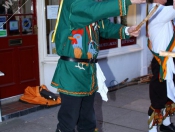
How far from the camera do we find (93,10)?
3.25 m

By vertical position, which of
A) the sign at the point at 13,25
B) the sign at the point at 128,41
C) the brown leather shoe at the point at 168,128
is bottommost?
the brown leather shoe at the point at 168,128

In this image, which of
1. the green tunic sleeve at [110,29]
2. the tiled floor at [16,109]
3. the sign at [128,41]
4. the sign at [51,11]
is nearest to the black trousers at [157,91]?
the green tunic sleeve at [110,29]

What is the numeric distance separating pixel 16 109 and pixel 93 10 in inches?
133

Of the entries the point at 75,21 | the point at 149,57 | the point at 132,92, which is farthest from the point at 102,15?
the point at 149,57

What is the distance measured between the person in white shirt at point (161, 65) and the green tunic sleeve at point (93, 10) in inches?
59.0

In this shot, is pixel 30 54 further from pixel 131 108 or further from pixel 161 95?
pixel 161 95

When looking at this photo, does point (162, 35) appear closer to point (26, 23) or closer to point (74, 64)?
point (74, 64)

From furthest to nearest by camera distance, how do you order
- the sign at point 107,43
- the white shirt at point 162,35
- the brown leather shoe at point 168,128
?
the sign at point 107,43, the brown leather shoe at point 168,128, the white shirt at point 162,35

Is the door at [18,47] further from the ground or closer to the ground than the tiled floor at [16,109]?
further from the ground

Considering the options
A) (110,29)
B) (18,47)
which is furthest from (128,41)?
(110,29)

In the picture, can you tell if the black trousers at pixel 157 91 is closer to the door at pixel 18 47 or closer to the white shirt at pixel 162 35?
the white shirt at pixel 162 35

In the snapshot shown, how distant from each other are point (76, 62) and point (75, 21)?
46cm

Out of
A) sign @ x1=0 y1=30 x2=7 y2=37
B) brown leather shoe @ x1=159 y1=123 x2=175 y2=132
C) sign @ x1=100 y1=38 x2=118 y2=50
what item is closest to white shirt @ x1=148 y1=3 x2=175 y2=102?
brown leather shoe @ x1=159 y1=123 x2=175 y2=132

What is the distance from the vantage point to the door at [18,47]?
6410 mm
